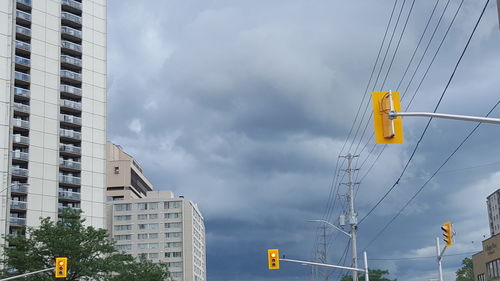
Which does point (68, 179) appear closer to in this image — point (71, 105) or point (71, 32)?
point (71, 105)

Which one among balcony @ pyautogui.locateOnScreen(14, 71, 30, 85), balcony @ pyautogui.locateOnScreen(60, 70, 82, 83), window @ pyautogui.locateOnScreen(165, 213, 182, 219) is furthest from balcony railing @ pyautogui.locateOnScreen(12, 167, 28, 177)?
window @ pyautogui.locateOnScreen(165, 213, 182, 219)

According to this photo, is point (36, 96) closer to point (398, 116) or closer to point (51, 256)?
point (51, 256)

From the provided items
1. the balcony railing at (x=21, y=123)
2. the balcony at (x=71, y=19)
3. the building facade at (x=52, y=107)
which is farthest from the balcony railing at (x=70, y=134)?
the balcony at (x=71, y=19)

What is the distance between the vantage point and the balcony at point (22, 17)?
11381 cm

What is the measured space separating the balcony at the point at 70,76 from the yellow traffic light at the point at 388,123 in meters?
107

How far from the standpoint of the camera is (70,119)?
384ft

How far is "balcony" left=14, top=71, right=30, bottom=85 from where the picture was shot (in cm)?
11131

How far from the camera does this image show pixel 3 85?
338 feet

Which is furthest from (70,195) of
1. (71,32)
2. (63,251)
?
Result: (63,251)

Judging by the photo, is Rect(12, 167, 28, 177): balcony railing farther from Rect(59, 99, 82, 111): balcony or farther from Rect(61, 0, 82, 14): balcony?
Rect(61, 0, 82, 14): balcony

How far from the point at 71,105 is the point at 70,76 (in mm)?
4767

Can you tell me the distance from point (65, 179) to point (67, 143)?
263 inches

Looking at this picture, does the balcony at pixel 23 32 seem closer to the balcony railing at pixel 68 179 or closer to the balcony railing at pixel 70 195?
the balcony railing at pixel 68 179

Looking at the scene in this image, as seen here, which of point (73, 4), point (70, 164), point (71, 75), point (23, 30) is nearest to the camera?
point (23, 30)
